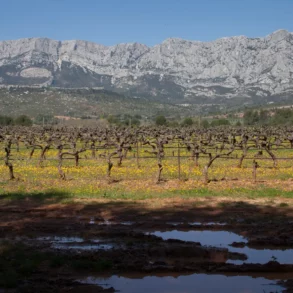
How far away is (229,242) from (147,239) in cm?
244

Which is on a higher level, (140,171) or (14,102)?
(14,102)

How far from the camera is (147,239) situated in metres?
15.1

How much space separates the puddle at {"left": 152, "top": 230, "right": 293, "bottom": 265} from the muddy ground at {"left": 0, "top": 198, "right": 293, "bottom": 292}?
3 centimetres

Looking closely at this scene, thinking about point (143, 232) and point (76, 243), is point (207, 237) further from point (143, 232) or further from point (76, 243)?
point (76, 243)

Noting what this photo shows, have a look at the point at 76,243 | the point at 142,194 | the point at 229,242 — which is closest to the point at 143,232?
the point at 76,243

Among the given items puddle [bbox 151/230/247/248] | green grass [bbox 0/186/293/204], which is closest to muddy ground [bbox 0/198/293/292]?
puddle [bbox 151/230/247/248]

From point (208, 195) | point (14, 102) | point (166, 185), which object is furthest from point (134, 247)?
point (14, 102)

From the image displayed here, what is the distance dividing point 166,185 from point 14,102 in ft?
561

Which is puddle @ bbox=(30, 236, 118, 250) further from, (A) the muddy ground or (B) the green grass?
(B) the green grass

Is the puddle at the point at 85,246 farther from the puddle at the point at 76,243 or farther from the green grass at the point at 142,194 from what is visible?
the green grass at the point at 142,194

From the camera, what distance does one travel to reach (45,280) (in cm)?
1131

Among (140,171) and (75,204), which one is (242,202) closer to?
(75,204)

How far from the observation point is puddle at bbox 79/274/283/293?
11055 mm

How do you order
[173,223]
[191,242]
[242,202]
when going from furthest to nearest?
[242,202] < [173,223] < [191,242]
